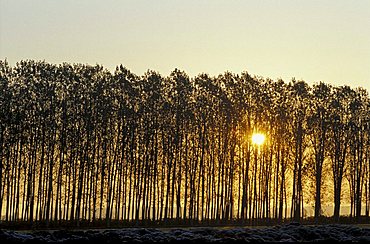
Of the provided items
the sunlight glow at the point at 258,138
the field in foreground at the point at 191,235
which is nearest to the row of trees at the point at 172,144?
the sunlight glow at the point at 258,138

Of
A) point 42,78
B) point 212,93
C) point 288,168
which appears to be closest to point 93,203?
point 42,78

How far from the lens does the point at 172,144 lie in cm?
7681

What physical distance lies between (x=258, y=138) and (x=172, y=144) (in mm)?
10269

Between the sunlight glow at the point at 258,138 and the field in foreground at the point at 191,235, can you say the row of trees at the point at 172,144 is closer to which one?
the sunlight glow at the point at 258,138

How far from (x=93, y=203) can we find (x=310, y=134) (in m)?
24.8

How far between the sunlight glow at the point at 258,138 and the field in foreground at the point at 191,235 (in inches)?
1353

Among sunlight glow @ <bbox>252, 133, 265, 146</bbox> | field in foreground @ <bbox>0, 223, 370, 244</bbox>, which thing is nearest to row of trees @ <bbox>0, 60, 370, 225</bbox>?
sunlight glow @ <bbox>252, 133, 265, 146</bbox>

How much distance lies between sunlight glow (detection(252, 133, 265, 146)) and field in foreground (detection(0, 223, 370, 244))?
34.4m

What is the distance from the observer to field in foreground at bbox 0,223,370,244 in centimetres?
3891

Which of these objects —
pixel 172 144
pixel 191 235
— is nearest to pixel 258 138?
pixel 172 144

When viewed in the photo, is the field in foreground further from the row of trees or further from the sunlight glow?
the sunlight glow

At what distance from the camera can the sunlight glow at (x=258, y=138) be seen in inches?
3206

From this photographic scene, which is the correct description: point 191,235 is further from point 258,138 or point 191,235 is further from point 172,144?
point 258,138

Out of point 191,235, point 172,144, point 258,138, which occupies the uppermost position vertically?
point 258,138
